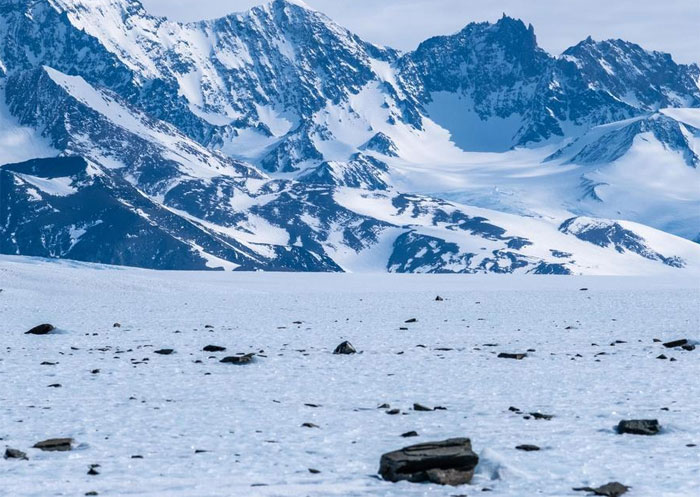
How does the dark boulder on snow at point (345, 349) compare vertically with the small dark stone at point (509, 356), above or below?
below

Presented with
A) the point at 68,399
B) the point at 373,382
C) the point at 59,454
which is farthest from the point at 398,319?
the point at 59,454

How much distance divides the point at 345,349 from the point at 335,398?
10.1 meters

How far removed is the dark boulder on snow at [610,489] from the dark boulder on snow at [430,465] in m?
2.26

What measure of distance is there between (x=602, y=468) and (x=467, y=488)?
314 cm

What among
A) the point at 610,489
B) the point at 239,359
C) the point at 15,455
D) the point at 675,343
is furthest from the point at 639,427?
the point at 675,343

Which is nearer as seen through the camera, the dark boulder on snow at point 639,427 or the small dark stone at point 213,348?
the dark boulder on snow at point 639,427

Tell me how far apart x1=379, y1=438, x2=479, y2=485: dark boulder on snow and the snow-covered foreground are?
0.33 m

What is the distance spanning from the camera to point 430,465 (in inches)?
885

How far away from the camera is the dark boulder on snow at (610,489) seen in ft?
68.9

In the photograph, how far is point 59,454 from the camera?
24.5 metres

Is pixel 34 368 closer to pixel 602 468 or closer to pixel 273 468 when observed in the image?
pixel 273 468

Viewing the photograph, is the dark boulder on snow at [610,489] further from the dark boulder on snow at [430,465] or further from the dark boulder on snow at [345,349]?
the dark boulder on snow at [345,349]

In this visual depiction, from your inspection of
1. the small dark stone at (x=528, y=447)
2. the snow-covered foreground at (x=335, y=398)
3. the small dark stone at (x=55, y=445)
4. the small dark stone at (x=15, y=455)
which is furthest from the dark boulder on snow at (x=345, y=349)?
→ the small dark stone at (x=15, y=455)

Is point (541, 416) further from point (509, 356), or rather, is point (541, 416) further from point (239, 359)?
point (239, 359)
